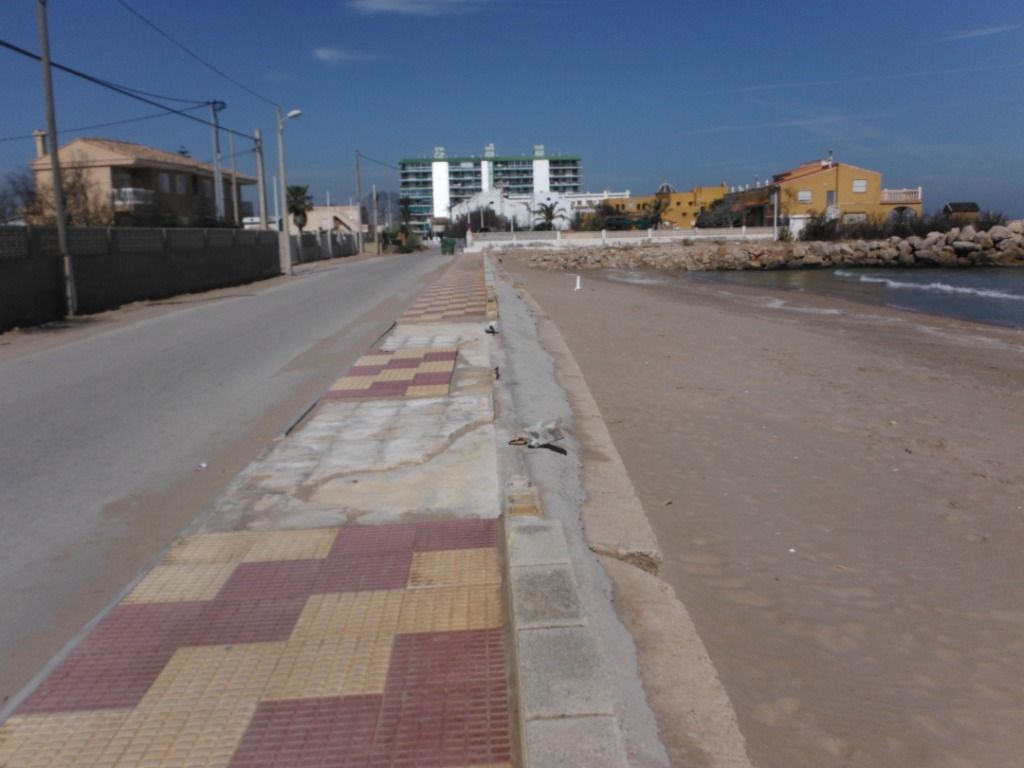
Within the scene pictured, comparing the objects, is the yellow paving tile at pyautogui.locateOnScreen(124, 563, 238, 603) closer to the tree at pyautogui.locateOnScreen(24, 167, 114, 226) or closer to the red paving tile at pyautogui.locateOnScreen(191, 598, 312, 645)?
the red paving tile at pyautogui.locateOnScreen(191, 598, 312, 645)

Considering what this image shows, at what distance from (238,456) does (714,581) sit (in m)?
4.01

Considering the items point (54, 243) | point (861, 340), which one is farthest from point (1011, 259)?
point (54, 243)

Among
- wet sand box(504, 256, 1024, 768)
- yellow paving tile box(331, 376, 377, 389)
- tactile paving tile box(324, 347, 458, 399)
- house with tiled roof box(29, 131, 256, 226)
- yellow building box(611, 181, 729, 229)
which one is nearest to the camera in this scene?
wet sand box(504, 256, 1024, 768)

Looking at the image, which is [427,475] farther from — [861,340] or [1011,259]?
[1011,259]

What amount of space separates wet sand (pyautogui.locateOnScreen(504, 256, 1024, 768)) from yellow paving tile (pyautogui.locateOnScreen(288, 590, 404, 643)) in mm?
1345

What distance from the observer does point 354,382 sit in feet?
31.8

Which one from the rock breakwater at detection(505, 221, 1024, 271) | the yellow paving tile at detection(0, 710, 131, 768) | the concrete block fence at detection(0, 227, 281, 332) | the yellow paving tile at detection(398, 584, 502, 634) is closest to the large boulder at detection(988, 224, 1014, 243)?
the rock breakwater at detection(505, 221, 1024, 271)

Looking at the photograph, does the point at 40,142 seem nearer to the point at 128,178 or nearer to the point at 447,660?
the point at 128,178

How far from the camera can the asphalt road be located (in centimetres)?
464

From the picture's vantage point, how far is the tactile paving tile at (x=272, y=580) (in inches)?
169

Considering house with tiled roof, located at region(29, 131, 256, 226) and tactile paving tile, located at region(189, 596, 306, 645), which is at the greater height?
house with tiled roof, located at region(29, 131, 256, 226)

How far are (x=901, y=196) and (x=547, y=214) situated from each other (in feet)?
137

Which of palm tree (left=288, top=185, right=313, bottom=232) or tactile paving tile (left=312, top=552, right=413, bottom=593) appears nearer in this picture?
tactile paving tile (left=312, top=552, right=413, bottom=593)

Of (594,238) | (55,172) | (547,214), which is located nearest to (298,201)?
(594,238)
